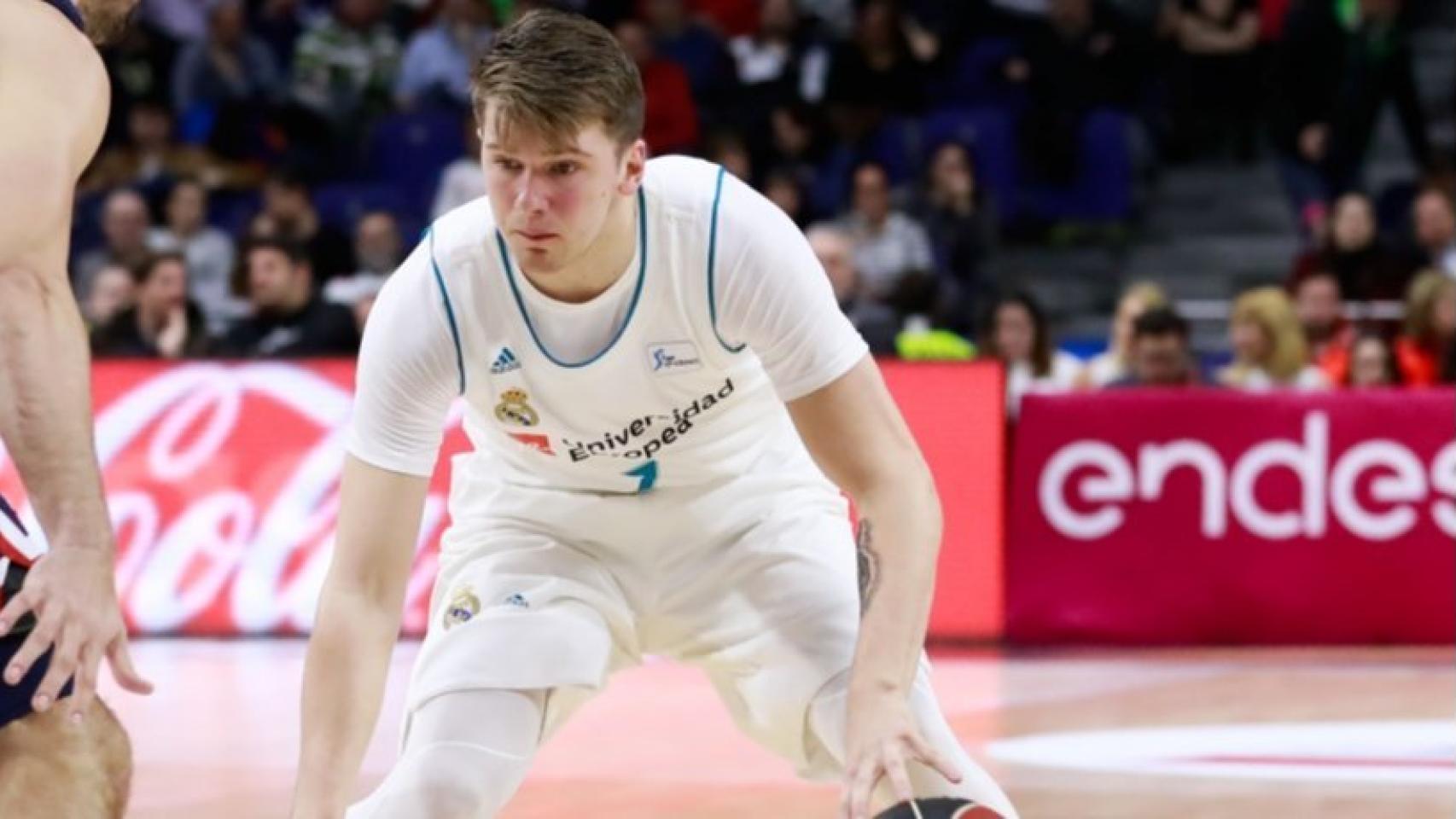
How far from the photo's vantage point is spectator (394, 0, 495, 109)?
14.8 metres

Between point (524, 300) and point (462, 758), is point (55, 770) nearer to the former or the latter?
point (462, 758)

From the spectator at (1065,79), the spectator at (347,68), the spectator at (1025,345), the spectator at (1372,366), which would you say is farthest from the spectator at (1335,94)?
the spectator at (347,68)

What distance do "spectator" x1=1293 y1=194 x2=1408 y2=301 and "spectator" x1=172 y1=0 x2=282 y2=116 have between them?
20.1 ft

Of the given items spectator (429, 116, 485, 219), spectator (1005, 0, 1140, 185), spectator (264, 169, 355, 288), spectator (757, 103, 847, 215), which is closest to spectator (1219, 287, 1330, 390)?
spectator (757, 103, 847, 215)

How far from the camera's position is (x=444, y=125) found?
14.6 metres

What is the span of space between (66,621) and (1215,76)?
38.7 ft

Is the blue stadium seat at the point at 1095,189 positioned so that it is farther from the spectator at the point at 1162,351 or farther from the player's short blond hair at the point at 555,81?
the player's short blond hair at the point at 555,81

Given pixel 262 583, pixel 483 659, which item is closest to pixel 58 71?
pixel 483 659

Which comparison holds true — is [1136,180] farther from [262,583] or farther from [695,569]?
[695,569]

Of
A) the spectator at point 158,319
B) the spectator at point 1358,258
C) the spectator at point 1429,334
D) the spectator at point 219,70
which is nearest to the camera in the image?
the spectator at point 1429,334

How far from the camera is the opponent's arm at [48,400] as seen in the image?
3.68 metres

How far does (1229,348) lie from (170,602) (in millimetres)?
5632

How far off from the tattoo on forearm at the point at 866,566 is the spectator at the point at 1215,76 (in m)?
10.6

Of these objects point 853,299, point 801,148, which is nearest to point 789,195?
point 801,148
